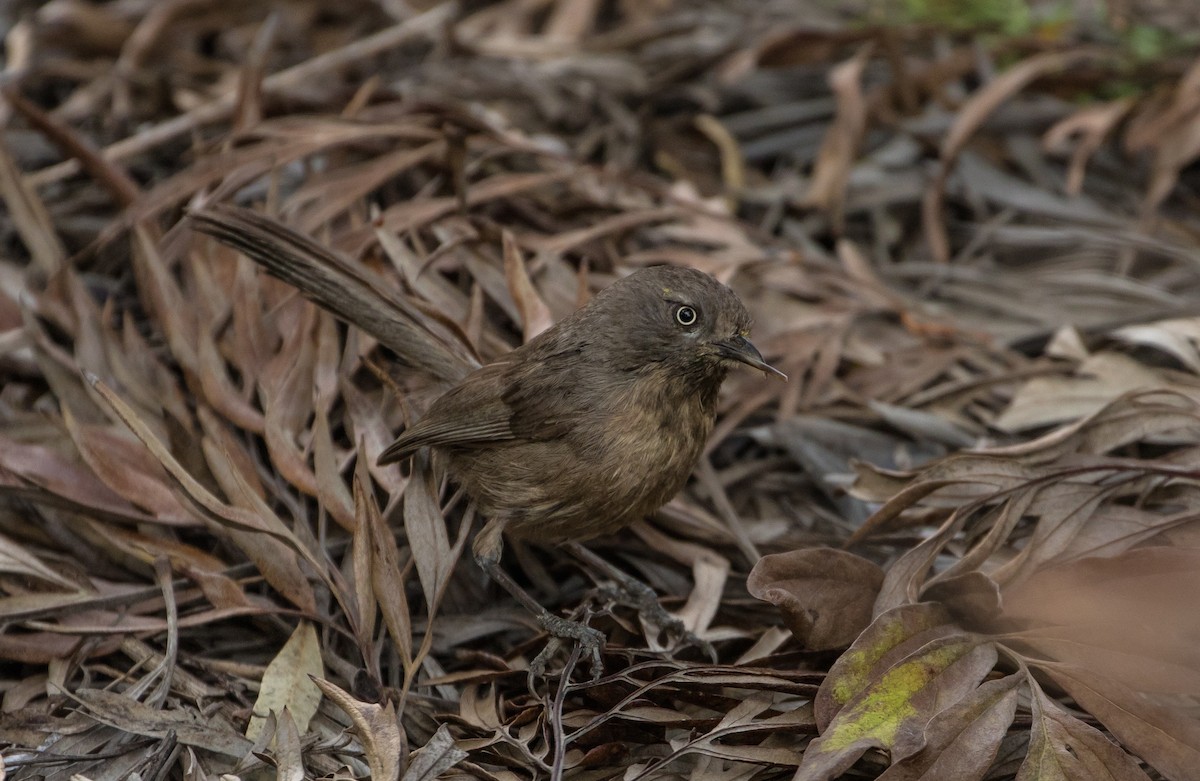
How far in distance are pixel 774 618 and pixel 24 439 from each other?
8.72 feet

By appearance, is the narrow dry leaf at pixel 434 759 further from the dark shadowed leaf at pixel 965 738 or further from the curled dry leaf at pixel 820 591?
the dark shadowed leaf at pixel 965 738

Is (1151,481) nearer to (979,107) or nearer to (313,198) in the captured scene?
(979,107)

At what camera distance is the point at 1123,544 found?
3541 mm

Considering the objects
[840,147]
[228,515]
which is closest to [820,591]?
[228,515]

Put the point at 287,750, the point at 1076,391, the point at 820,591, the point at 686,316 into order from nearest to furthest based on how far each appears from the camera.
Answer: the point at 287,750 → the point at 820,591 → the point at 686,316 → the point at 1076,391

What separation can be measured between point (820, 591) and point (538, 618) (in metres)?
0.94

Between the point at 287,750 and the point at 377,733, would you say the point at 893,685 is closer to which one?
the point at 377,733

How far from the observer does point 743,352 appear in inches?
151

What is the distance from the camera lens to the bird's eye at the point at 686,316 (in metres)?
3.90

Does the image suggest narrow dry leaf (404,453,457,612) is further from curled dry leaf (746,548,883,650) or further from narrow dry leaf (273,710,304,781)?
curled dry leaf (746,548,883,650)

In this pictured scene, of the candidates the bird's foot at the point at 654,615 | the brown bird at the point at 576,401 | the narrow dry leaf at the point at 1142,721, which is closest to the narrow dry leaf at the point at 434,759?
the brown bird at the point at 576,401

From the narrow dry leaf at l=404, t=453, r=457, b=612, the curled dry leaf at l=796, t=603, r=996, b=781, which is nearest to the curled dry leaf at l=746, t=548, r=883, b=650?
the curled dry leaf at l=796, t=603, r=996, b=781

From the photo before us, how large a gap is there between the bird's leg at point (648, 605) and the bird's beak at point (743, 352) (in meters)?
0.83

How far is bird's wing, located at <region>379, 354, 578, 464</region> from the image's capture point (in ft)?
12.8
